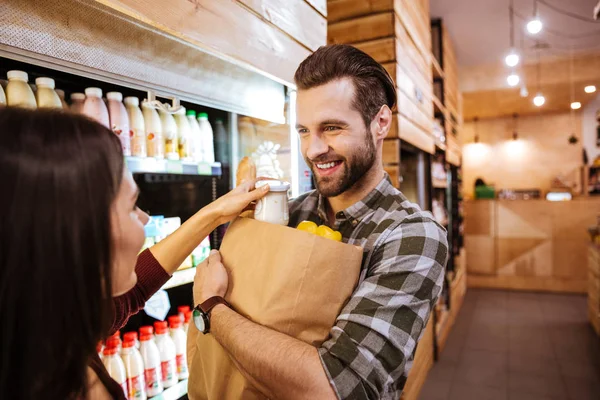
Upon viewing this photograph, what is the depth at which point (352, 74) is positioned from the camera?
1.27m

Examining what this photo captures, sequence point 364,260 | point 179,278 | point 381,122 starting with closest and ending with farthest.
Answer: point 364,260, point 381,122, point 179,278

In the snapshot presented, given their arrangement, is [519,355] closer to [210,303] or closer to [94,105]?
[210,303]

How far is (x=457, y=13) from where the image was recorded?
5.01 meters

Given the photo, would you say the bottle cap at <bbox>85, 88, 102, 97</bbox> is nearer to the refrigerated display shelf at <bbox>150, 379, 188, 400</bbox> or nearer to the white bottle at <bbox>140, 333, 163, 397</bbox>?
the white bottle at <bbox>140, 333, 163, 397</bbox>

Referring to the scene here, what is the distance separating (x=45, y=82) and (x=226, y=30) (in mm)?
606

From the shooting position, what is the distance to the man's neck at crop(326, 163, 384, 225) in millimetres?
1338

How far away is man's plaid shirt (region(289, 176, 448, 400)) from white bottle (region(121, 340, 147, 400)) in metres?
1.03

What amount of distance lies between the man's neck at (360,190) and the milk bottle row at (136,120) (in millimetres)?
772

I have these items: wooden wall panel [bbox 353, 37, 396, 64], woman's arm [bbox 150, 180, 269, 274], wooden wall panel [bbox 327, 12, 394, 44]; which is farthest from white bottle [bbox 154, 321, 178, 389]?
wooden wall panel [bbox 327, 12, 394, 44]

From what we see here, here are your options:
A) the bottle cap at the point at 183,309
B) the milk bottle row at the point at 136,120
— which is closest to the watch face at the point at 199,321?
the milk bottle row at the point at 136,120

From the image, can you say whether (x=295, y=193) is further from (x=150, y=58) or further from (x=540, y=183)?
(x=540, y=183)

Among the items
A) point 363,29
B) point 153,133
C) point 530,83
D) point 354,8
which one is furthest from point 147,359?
point 530,83

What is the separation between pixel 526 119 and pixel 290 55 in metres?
9.15

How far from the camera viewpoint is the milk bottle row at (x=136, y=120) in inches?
47.8
